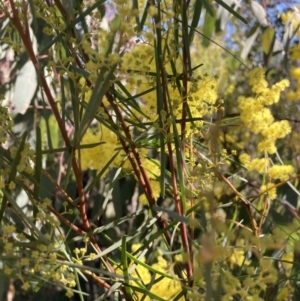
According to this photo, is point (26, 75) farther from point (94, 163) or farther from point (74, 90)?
point (74, 90)

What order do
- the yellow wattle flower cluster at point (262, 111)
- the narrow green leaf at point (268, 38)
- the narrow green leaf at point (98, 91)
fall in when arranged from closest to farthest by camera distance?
the narrow green leaf at point (98, 91)
the yellow wattle flower cluster at point (262, 111)
the narrow green leaf at point (268, 38)

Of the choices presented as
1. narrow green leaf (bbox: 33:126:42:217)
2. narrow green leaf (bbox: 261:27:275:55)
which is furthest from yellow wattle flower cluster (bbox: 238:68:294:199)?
narrow green leaf (bbox: 261:27:275:55)

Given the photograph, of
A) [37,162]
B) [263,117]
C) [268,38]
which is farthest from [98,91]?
[268,38]

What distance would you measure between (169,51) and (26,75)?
0.87 metres

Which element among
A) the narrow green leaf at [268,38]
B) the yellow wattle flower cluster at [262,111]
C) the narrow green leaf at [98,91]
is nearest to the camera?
the narrow green leaf at [98,91]

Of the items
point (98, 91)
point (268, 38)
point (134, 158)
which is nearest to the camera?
point (98, 91)

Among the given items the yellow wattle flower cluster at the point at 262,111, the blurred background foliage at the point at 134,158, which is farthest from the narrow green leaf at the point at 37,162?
the yellow wattle flower cluster at the point at 262,111

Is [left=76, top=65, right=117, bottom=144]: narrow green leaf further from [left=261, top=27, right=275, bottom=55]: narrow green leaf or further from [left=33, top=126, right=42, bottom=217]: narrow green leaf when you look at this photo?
[left=261, top=27, right=275, bottom=55]: narrow green leaf

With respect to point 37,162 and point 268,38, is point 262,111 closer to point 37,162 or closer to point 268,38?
point 37,162

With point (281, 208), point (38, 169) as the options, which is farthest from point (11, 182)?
point (281, 208)

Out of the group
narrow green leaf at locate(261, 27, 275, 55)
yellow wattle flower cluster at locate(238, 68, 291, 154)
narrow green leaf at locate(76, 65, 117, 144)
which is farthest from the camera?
narrow green leaf at locate(261, 27, 275, 55)

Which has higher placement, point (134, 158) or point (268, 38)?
point (268, 38)

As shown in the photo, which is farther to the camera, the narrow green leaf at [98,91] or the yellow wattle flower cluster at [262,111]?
the yellow wattle flower cluster at [262,111]

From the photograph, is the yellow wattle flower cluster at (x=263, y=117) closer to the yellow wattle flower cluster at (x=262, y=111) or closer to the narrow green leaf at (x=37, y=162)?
the yellow wattle flower cluster at (x=262, y=111)
